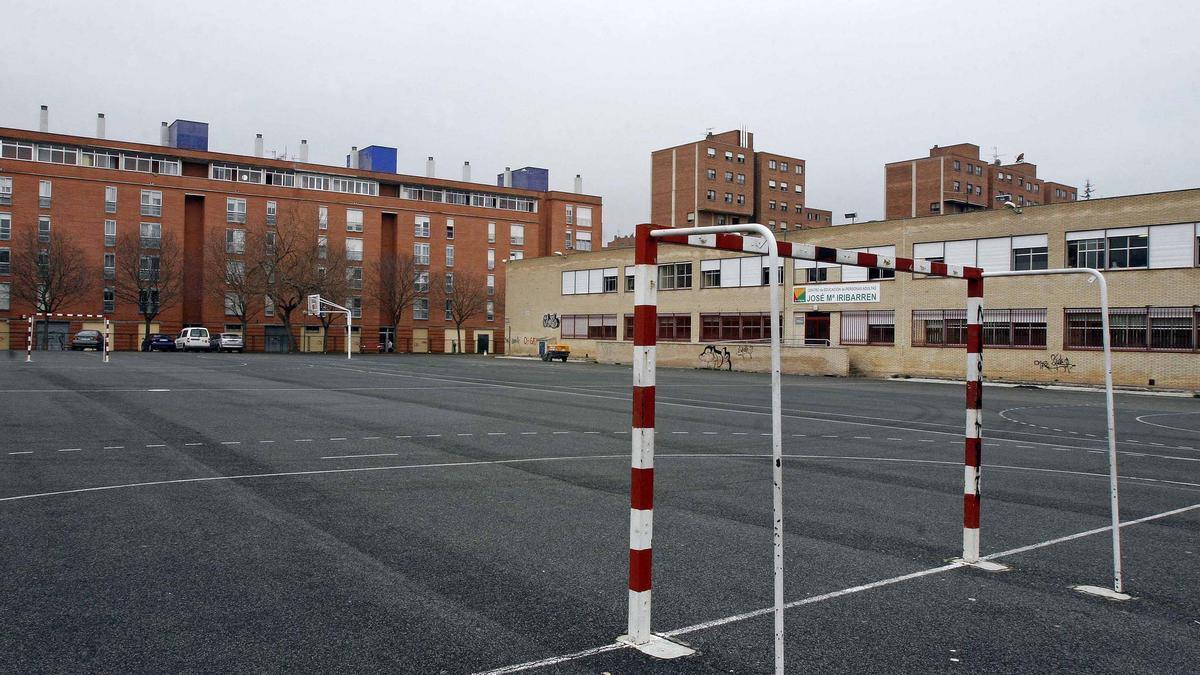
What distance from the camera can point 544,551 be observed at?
6.93 meters

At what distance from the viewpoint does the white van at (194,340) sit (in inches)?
2680

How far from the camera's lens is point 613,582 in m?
6.09

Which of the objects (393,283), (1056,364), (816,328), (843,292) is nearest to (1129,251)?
(1056,364)

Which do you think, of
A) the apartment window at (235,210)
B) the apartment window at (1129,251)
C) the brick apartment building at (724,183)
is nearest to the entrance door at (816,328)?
the apartment window at (1129,251)

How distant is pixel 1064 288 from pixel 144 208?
75328 mm

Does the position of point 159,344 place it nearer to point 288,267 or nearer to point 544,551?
point 288,267

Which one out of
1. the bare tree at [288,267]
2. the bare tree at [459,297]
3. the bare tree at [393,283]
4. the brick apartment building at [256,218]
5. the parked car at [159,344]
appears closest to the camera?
the parked car at [159,344]

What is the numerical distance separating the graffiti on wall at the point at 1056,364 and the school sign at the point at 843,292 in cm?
787

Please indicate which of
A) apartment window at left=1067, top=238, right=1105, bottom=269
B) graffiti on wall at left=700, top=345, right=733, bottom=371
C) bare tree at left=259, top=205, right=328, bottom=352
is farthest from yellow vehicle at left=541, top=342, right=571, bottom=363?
apartment window at left=1067, top=238, right=1105, bottom=269

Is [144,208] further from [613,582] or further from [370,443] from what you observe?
[613,582]

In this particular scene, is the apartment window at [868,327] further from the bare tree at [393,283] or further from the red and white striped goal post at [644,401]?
the bare tree at [393,283]

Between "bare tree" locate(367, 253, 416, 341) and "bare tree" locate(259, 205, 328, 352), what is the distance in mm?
7092

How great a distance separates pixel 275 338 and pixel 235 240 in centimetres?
1031

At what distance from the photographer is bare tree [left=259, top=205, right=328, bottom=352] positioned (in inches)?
3093
